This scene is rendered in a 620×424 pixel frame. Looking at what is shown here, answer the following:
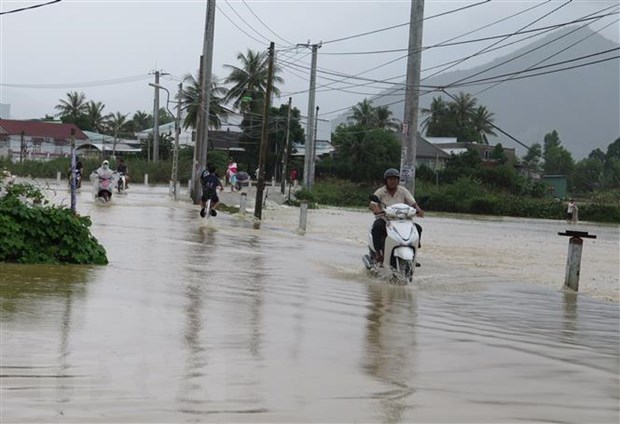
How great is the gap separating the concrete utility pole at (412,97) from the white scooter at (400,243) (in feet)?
22.2

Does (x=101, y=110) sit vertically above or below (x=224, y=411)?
above

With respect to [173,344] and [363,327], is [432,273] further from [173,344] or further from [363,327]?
[173,344]

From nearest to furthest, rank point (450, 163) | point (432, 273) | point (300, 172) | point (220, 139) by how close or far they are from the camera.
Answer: point (432, 273), point (450, 163), point (300, 172), point (220, 139)

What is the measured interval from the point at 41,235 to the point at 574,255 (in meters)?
7.94

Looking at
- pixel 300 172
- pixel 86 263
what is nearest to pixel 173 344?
pixel 86 263

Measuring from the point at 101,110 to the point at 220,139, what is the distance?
26553 millimetres

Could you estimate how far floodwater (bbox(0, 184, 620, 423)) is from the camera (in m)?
4.86

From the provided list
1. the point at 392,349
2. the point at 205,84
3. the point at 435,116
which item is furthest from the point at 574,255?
the point at 435,116

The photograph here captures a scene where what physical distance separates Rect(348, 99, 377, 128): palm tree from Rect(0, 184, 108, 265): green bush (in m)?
86.1

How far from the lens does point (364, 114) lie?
97.9 metres

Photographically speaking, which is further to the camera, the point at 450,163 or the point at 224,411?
the point at 450,163

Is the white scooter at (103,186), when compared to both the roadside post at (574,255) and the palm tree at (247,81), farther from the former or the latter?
the palm tree at (247,81)

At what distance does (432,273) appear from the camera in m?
15.0

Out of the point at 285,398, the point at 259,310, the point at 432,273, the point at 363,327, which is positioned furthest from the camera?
the point at 432,273
